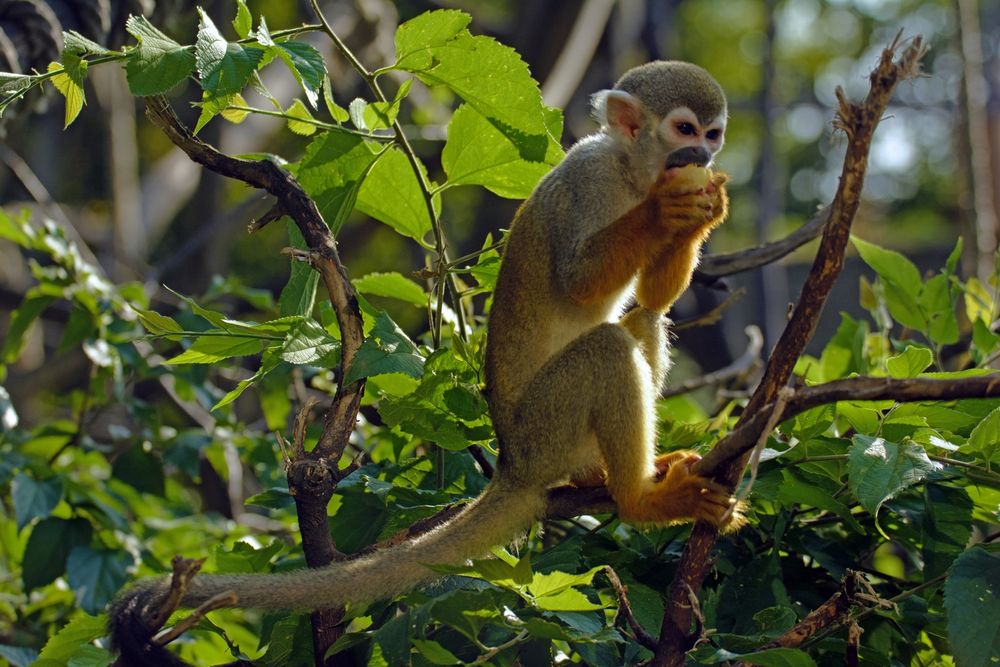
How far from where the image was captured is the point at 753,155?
13250 millimetres

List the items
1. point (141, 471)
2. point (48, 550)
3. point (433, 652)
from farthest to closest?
point (141, 471) < point (48, 550) < point (433, 652)

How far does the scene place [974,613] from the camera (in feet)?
5.78

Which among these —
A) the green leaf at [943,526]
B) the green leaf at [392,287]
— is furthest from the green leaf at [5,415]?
the green leaf at [943,526]

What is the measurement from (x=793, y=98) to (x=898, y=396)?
1231 cm

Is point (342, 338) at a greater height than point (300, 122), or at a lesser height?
lesser

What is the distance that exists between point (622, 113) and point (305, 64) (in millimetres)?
1331

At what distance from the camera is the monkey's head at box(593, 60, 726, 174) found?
2.91m

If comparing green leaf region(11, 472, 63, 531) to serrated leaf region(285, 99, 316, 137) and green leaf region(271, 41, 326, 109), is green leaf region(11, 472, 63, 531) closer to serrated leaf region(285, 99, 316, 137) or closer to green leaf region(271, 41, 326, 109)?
serrated leaf region(285, 99, 316, 137)

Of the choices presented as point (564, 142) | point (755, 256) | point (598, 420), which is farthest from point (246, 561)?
point (564, 142)

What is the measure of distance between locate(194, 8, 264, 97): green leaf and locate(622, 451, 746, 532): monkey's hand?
1.19m

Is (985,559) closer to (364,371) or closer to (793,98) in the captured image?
(364,371)

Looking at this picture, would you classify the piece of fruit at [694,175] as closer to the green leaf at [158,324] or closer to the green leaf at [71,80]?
the green leaf at [158,324]

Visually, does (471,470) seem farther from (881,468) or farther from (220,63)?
(220,63)

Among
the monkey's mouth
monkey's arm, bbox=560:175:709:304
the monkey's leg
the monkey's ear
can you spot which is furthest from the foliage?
the monkey's ear
